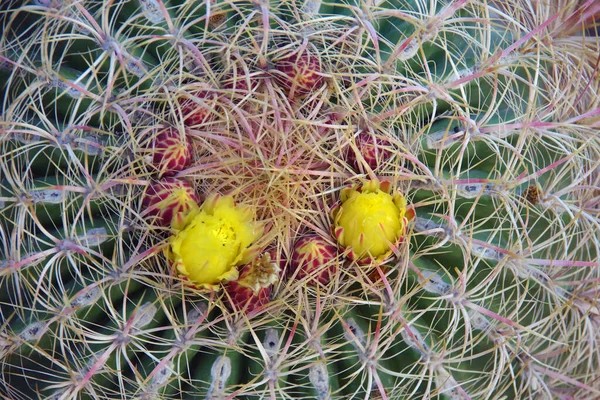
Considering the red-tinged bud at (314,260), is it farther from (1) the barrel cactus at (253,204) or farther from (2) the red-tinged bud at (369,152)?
(2) the red-tinged bud at (369,152)

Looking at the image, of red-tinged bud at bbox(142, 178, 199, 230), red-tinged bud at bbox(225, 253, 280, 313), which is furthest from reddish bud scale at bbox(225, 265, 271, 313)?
red-tinged bud at bbox(142, 178, 199, 230)

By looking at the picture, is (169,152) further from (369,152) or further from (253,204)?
(369,152)

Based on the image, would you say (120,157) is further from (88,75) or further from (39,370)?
(39,370)

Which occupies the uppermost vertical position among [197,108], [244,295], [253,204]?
[197,108]

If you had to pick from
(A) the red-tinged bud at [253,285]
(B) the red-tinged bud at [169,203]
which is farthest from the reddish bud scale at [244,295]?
(B) the red-tinged bud at [169,203]

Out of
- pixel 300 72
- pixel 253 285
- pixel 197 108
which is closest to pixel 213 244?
pixel 253 285

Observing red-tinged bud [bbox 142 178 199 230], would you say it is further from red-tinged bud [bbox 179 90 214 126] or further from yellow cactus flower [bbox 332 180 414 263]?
yellow cactus flower [bbox 332 180 414 263]

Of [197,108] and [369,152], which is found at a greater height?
[197,108]
